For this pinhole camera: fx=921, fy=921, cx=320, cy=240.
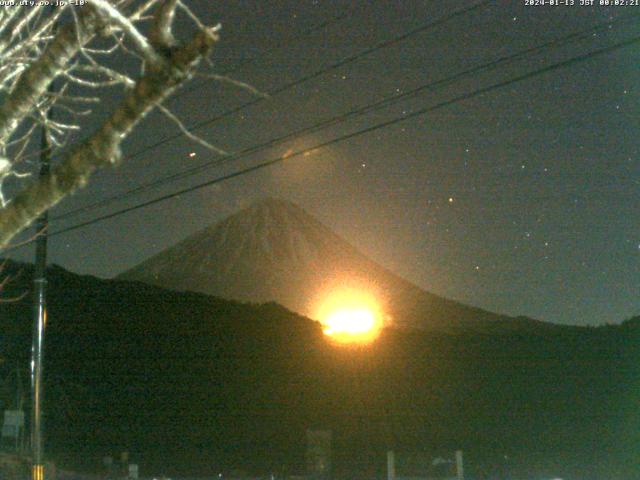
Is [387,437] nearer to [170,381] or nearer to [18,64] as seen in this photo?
[170,381]

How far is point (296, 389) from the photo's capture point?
42969 mm

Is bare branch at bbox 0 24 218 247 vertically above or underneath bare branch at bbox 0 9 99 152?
underneath

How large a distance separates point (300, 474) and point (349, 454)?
3.90 m

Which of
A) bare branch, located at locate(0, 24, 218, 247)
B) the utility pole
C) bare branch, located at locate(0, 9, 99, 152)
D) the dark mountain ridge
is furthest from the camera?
the dark mountain ridge

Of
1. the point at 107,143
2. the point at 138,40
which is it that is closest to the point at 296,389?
the point at 107,143

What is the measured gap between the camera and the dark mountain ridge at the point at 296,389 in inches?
1500

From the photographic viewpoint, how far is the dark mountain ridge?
125ft

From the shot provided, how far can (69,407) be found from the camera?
131ft

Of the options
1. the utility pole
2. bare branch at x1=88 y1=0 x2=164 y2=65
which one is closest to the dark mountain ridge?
the utility pole

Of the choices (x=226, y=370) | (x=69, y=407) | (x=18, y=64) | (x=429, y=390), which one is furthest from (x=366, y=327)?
(x=18, y=64)

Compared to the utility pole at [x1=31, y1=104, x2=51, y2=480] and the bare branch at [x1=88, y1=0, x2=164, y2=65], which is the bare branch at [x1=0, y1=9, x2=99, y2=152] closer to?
the bare branch at [x1=88, y1=0, x2=164, y2=65]

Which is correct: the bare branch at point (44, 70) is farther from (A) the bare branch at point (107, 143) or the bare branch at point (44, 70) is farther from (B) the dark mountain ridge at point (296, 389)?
(B) the dark mountain ridge at point (296, 389)

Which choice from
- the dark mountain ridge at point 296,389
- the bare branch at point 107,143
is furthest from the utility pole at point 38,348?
the dark mountain ridge at point 296,389

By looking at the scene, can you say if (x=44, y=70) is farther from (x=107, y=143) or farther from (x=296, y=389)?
(x=296, y=389)
